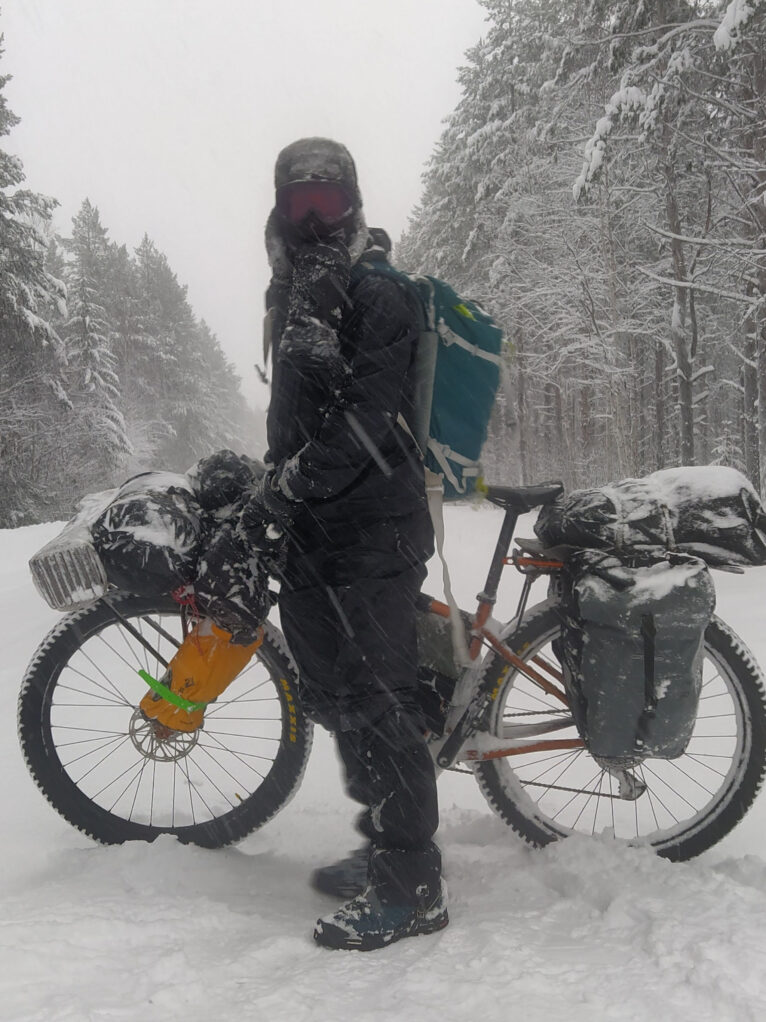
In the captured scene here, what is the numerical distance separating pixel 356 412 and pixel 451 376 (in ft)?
1.26

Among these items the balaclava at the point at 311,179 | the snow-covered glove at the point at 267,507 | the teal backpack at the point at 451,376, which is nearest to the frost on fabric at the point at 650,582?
the teal backpack at the point at 451,376

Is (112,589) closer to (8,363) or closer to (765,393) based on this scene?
(765,393)

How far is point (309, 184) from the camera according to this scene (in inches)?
84.6

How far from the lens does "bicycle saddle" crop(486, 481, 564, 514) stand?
2.47m

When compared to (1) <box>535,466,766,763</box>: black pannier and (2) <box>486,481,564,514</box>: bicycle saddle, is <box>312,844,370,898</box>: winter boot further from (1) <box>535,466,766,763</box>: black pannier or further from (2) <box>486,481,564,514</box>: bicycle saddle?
(2) <box>486,481,564,514</box>: bicycle saddle

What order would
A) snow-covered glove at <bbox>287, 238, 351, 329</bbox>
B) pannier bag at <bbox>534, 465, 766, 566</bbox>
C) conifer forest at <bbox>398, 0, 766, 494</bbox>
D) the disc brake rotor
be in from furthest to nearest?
1. conifer forest at <bbox>398, 0, 766, 494</bbox>
2. the disc brake rotor
3. pannier bag at <bbox>534, 465, 766, 566</bbox>
4. snow-covered glove at <bbox>287, 238, 351, 329</bbox>

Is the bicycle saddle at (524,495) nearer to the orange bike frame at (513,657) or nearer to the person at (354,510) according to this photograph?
the orange bike frame at (513,657)

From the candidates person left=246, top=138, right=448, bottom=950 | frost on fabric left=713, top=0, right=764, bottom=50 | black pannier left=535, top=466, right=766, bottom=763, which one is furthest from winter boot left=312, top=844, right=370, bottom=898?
frost on fabric left=713, top=0, right=764, bottom=50

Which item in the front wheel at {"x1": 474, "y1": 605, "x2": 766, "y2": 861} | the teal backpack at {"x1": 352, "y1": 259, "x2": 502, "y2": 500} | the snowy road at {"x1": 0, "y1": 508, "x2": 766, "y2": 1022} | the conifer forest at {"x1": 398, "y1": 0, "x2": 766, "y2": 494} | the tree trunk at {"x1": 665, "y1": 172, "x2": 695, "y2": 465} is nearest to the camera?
the snowy road at {"x1": 0, "y1": 508, "x2": 766, "y2": 1022}

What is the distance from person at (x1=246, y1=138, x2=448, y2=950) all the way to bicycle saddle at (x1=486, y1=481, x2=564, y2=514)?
14.0 inches

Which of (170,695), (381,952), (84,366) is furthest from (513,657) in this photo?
(84,366)

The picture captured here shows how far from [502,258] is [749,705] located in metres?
21.2

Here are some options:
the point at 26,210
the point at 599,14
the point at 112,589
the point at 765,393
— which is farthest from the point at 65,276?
the point at 112,589

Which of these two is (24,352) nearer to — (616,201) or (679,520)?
(616,201)
